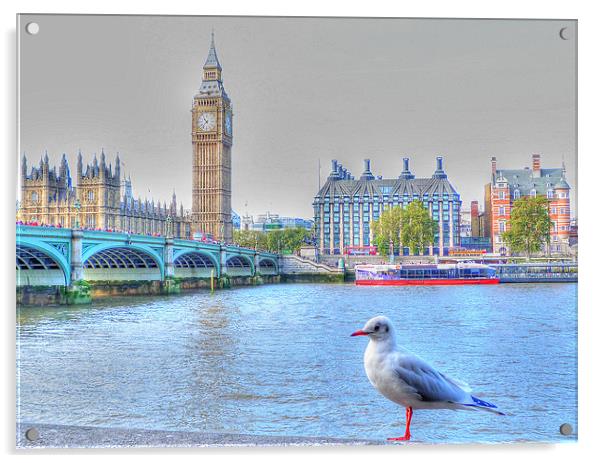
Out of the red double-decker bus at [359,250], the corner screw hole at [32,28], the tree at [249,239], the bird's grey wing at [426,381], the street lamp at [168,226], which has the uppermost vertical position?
the corner screw hole at [32,28]

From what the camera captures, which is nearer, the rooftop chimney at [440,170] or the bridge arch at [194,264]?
the rooftop chimney at [440,170]

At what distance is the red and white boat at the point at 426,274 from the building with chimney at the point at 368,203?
0.30 metres

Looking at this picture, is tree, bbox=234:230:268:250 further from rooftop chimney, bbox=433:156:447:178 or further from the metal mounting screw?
the metal mounting screw

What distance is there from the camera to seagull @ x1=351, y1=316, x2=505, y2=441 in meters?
3.79

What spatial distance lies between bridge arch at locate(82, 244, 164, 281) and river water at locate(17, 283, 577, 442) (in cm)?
102

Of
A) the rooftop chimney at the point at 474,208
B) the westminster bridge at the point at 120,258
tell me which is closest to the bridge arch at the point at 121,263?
the westminster bridge at the point at 120,258

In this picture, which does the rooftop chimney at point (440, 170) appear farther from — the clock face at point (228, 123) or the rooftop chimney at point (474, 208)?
the clock face at point (228, 123)

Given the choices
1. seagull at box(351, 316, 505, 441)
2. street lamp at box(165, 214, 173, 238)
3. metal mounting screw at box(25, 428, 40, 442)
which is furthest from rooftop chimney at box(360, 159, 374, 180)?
metal mounting screw at box(25, 428, 40, 442)

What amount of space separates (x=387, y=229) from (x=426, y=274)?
93cm

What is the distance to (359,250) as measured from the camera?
21.0 feet

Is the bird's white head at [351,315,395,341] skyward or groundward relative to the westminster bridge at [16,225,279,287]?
groundward

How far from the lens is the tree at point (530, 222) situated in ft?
18.1

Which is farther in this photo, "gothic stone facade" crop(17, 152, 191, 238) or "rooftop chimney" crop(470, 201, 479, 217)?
"rooftop chimney" crop(470, 201, 479, 217)
